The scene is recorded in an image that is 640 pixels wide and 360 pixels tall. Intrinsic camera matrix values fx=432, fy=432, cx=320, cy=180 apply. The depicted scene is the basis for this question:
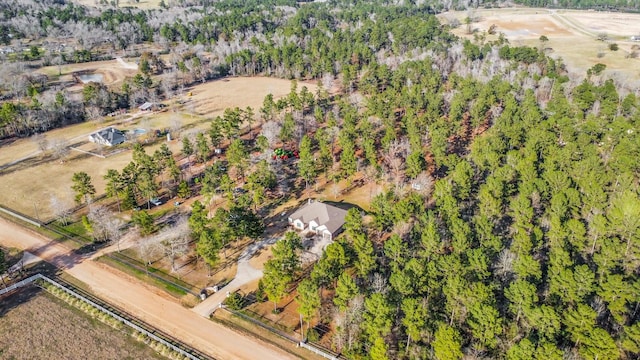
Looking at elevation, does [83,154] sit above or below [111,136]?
below

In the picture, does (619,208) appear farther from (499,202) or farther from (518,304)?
(518,304)

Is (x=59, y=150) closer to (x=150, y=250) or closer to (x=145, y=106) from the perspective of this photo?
(x=145, y=106)

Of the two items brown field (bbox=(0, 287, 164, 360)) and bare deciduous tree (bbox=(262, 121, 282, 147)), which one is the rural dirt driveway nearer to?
brown field (bbox=(0, 287, 164, 360))

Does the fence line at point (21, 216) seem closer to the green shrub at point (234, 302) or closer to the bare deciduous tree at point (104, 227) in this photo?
the bare deciduous tree at point (104, 227)

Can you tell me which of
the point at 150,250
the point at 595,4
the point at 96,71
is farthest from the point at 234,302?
the point at 595,4

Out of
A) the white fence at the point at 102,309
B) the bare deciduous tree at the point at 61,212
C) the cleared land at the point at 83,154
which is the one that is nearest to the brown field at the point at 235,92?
the cleared land at the point at 83,154

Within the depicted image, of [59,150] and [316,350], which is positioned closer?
[316,350]
